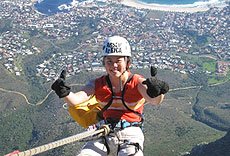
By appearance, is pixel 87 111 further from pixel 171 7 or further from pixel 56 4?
pixel 56 4

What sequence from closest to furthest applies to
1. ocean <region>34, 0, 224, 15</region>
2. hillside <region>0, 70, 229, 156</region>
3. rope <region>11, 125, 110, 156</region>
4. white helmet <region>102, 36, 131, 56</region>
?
1. rope <region>11, 125, 110, 156</region>
2. white helmet <region>102, 36, 131, 56</region>
3. hillside <region>0, 70, 229, 156</region>
4. ocean <region>34, 0, 224, 15</region>

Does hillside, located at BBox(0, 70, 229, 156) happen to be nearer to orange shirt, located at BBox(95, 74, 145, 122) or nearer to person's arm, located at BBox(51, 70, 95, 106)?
orange shirt, located at BBox(95, 74, 145, 122)

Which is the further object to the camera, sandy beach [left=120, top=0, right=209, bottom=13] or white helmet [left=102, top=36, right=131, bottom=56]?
sandy beach [left=120, top=0, right=209, bottom=13]

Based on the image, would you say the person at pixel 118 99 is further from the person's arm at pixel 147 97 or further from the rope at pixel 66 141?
the rope at pixel 66 141

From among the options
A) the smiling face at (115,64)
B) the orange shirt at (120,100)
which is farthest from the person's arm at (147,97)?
the smiling face at (115,64)

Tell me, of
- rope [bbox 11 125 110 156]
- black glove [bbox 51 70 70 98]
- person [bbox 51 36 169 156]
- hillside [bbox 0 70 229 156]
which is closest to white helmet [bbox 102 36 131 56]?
person [bbox 51 36 169 156]

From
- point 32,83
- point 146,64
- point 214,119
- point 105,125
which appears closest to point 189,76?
point 146,64

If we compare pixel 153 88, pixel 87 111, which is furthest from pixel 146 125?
pixel 153 88
